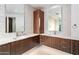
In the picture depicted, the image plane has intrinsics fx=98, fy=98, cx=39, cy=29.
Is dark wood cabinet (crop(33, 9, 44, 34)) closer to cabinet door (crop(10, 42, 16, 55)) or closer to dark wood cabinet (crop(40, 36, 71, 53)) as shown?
dark wood cabinet (crop(40, 36, 71, 53))

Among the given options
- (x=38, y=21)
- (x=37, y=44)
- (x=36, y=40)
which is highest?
(x=38, y=21)

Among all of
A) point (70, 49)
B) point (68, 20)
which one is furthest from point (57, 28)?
point (70, 49)

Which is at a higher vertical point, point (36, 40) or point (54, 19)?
point (54, 19)

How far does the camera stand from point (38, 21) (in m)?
2.72

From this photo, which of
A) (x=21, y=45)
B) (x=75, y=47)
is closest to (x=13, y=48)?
(x=21, y=45)

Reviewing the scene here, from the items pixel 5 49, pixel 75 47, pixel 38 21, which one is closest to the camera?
pixel 5 49

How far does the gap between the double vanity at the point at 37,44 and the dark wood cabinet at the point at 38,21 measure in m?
0.17

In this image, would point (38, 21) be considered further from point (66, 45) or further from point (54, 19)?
point (66, 45)

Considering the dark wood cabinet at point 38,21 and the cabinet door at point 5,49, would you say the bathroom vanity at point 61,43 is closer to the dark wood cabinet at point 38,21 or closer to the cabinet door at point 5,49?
the dark wood cabinet at point 38,21

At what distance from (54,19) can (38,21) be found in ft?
1.46

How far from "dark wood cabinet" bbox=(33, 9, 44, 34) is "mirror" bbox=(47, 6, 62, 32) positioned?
0.62 feet

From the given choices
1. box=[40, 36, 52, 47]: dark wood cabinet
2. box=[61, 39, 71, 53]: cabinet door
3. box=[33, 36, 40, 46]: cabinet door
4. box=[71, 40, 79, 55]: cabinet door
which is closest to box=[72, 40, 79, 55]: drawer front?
box=[71, 40, 79, 55]: cabinet door
